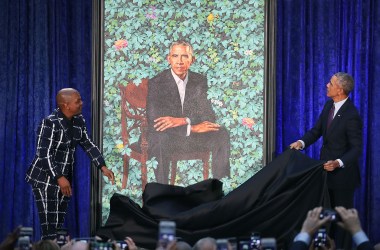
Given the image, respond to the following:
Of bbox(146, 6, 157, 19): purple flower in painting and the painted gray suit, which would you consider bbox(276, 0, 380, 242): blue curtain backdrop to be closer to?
the painted gray suit

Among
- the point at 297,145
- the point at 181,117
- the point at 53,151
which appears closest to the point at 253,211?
the point at 297,145

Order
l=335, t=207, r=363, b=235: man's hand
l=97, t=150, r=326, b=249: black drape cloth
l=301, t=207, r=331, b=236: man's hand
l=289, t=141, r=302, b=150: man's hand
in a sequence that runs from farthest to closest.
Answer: l=289, t=141, r=302, b=150: man's hand → l=97, t=150, r=326, b=249: black drape cloth → l=301, t=207, r=331, b=236: man's hand → l=335, t=207, r=363, b=235: man's hand

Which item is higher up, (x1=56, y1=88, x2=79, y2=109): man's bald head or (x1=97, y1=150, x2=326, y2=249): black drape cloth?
(x1=56, y1=88, x2=79, y2=109): man's bald head

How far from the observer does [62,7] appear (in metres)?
8.58

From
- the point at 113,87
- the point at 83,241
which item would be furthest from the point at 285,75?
the point at 83,241

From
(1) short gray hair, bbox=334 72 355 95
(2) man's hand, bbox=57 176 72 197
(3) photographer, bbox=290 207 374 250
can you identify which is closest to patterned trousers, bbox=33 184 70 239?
(2) man's hand, bbox=57 176 72 197

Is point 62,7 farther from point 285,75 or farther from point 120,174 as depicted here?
point 285,75

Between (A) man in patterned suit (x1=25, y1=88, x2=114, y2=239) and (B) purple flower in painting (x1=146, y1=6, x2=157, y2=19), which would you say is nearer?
(A) man in patterned suit (x1=25, y1=88, x2=114, y2=239)

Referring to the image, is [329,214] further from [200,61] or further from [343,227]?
[200,61]

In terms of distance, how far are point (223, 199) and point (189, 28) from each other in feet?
6.24

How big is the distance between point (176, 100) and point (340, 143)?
1722 mm

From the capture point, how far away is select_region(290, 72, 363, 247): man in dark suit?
7.60 m

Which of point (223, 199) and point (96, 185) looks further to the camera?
point (96, 185)

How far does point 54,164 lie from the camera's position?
7578mm
